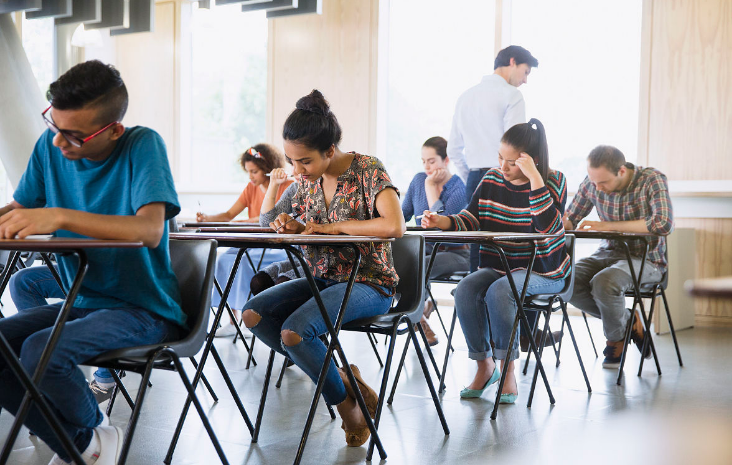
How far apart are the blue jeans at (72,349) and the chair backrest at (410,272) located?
2.82 ft

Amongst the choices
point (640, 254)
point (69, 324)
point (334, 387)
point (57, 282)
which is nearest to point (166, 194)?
point (69, 324)

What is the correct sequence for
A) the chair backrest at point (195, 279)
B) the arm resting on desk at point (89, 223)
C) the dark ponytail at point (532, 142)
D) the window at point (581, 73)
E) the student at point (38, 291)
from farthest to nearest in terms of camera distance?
the window at point (581, 73) → the dark ponytail at point (532, 142) → the student at point (38, 291) → the chair backrest at point (195, 279) → the arm resting on desk at point (89, 223)

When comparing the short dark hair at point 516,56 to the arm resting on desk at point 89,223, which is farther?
the short dark hair at point 516,56

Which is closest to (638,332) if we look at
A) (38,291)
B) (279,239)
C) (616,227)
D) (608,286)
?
(608,286)

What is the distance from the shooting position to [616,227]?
12.0 ft

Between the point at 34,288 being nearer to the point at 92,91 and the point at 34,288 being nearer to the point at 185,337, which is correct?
the point at 185,337

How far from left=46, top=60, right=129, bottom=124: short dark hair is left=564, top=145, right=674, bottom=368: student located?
2.48m

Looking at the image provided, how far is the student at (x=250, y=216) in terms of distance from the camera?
4195 millimetres

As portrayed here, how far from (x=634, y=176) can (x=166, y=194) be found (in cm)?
290

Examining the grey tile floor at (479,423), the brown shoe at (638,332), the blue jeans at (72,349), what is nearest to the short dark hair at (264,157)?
the grey tile floor at (479,423)

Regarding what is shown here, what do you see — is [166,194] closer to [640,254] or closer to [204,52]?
[640,254]

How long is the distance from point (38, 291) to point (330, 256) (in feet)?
3.91

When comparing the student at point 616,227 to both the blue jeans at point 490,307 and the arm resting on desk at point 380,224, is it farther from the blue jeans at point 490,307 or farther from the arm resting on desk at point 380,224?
the arm resting on desk at point 380,224

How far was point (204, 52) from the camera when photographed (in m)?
7.84
